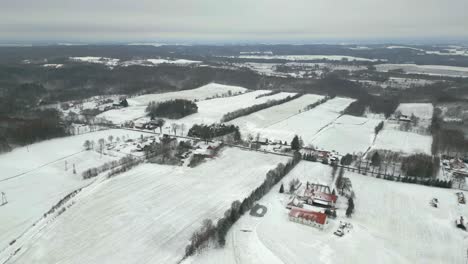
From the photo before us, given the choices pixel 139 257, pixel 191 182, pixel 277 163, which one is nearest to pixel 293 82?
pixel 277 163

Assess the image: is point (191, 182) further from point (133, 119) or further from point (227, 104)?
point (227, 104)

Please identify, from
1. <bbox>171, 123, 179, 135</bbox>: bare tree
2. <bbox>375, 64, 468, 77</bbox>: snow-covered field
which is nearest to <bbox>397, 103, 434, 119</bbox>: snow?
<bbox>171, 123, 179, 135</bbox>: bare tree

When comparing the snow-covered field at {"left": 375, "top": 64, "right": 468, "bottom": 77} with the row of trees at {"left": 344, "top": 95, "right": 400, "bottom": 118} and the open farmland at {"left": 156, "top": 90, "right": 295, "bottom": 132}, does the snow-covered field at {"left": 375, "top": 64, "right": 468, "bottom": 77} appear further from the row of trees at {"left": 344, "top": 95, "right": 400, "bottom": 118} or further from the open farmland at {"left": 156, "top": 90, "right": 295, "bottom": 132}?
the open farmland at {"left": 156, "top": 90, "right": 295, "bottom": 132}

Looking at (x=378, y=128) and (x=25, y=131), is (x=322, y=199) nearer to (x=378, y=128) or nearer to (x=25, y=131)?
(x=378, y=128)

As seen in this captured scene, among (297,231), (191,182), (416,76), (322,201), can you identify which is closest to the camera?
(297,231)

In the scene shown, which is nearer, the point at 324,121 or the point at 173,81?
the point at 324,121

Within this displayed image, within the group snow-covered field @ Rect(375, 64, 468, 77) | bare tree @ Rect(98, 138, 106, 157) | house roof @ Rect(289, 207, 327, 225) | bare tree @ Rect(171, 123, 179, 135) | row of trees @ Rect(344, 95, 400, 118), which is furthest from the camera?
snow-covered field @ Rect(375, 64, 468, 77)

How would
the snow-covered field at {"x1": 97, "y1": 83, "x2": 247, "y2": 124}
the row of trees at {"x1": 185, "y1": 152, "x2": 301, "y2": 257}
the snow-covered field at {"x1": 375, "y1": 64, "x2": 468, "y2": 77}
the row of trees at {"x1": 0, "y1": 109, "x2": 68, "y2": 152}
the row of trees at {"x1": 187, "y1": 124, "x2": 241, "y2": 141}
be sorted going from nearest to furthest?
the row of trees at {"x1": 185, "y1": 152, "x2": 301, "y2": 257} → the row of trees at {"x1": 0, "y1": 109, "x2": 68, "y2": 152} → the row of trees at {"x1": 187, "y1": 124, "x2": 241, "y2": 141} → the snow-covered field at {"x1": 97, "y1": 83, "x2": 247, "y2": 124} → the snow-covered field at {"x1": 375, "y1": 64, "x2": 468, "y2": 77}
